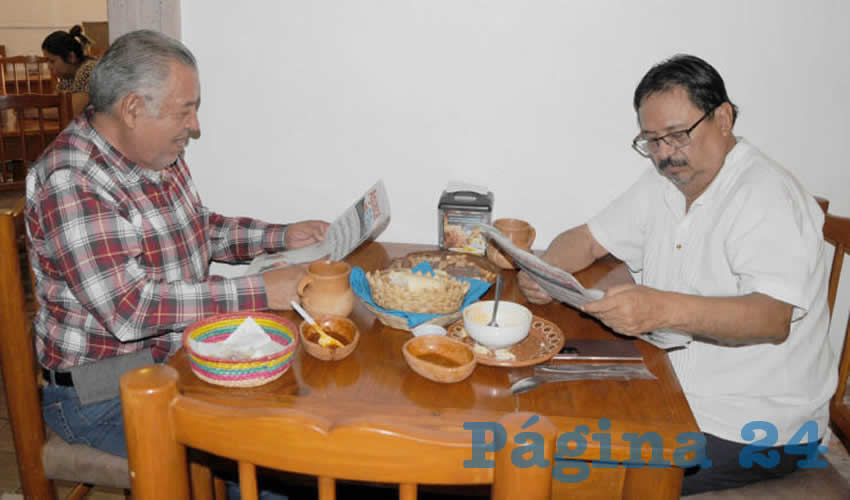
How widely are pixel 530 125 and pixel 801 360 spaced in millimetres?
972

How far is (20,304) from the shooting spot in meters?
1.49

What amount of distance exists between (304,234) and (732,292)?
1.13 meters

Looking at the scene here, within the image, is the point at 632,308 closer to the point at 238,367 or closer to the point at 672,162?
the point at 672,162

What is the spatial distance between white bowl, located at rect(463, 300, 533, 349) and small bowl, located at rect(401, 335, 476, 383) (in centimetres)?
6

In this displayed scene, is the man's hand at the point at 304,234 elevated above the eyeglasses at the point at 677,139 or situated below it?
below

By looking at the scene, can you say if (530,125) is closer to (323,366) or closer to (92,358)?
(323,366)

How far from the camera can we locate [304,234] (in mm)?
1946

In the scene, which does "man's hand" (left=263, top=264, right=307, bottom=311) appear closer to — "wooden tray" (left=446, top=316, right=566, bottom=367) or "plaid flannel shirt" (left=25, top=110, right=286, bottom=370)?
"plaid flannel shirt" (left=25, top=110, right=286, bottom=370)

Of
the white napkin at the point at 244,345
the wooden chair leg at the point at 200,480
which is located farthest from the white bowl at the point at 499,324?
the wooden chair leg at the point at 200,480

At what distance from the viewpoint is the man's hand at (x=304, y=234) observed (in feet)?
6.34

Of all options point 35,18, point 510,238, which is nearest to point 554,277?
point 510,238

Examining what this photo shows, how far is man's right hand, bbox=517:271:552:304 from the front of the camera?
1.61 meters

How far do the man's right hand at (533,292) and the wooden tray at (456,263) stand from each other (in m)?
0.09

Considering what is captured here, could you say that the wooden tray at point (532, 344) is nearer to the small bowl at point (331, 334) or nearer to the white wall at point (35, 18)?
the small bowl at point (331, 334)
